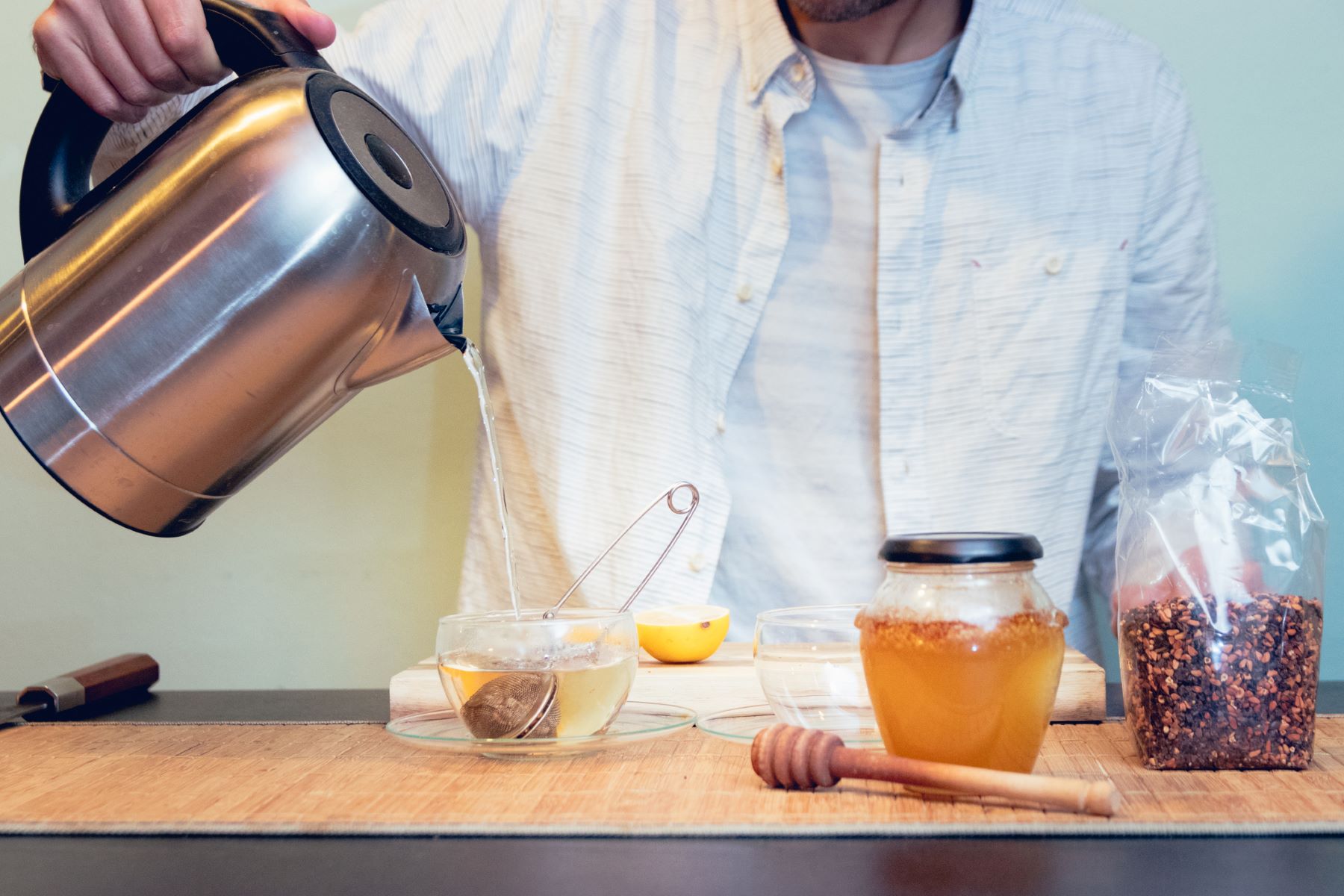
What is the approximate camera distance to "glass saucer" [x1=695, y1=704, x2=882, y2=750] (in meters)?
0.75

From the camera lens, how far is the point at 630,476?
4.39ft

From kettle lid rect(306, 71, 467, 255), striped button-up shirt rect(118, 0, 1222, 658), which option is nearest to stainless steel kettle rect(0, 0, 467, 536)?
kettle lid rect(306, 71, 467, 255)

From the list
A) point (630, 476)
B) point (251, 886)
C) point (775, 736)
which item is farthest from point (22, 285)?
point (630, 476)

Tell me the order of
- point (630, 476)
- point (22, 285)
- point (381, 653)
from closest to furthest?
point (22, 285)
point (630, 476)
point (381, 653)

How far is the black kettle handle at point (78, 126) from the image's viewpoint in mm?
800

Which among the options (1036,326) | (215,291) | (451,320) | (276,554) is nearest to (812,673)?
(451,320)

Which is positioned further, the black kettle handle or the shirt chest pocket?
the shirt chest pocket

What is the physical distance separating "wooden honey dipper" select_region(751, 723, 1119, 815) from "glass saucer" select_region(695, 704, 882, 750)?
0.09 meters

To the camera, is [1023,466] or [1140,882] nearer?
[1140,882]

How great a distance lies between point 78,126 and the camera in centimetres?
85

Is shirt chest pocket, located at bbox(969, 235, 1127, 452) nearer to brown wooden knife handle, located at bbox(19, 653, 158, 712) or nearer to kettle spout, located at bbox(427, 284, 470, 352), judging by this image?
kettle spout, located at bbox(427, 284, 470, 352)

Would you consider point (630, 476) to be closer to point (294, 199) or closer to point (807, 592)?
point (807, 592)

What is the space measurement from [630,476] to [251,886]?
85 centimetres

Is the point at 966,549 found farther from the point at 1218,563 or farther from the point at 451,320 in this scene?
the point at 451,320
